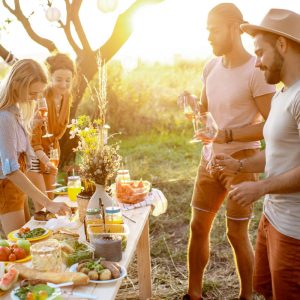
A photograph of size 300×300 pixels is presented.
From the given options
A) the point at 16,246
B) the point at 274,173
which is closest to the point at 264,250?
the point at 274,173

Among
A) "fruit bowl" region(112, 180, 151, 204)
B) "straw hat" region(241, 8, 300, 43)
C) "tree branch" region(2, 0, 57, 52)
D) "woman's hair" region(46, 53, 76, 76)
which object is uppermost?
"tree branch" region(2, 0, 57, 52)

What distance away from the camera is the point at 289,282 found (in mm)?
2486

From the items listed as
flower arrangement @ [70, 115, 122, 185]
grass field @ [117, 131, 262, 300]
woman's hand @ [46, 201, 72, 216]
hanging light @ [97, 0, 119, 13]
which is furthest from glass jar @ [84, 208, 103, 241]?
hanging light @ [97, 0, 119, 13]

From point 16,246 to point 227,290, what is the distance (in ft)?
8.03

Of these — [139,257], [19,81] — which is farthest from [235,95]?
[139,257]

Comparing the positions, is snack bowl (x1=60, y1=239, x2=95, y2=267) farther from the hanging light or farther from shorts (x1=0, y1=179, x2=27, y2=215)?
the hanging light

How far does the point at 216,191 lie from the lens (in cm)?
369

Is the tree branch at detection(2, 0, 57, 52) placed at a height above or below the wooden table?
above

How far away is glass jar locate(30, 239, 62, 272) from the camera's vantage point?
2.28 meters

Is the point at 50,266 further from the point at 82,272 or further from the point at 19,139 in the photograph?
the point at 19,139

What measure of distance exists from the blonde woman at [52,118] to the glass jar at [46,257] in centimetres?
205

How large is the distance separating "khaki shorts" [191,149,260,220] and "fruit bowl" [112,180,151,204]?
1.45ft

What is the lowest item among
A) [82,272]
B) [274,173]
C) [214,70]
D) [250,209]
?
[250,209]

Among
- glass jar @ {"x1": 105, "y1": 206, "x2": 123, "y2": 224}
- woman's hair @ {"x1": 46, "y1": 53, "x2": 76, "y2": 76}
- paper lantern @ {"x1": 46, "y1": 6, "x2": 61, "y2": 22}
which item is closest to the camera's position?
glass jar @ {"x1": 105, "y1": 206, "x2": 123, "y2": 224}
